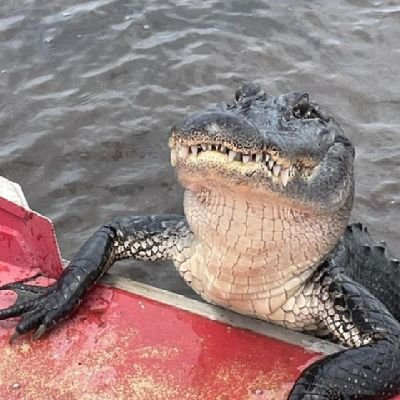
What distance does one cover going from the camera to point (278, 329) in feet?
11.0

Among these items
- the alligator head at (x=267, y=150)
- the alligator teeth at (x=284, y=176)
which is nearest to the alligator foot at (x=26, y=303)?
the alligator head at (x=267, y=150)

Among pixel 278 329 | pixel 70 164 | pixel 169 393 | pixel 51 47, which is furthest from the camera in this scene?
pixel 51 47

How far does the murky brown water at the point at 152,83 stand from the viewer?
5359 millimetres

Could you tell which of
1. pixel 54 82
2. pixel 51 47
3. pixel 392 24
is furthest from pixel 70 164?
pixel 392 24

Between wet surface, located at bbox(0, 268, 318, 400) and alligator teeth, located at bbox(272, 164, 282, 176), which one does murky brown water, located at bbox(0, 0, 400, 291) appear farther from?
alligator teeth, located at bbox(272, 164, 282, 176)

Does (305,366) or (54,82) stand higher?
(305,366)

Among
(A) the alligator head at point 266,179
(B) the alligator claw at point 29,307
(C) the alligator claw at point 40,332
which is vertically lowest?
(C) the alligator claw at point 40,332

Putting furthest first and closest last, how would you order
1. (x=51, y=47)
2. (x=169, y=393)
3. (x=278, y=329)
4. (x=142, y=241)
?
(x=51, y=47) < (x=142, y=241) < (x=278, y=329) < (x=169, y=393)

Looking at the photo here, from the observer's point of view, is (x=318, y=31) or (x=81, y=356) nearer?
(x=81, y=356)

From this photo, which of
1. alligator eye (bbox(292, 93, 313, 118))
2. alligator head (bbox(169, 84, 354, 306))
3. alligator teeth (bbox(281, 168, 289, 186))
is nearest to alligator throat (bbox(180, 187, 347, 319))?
alligator head (bbox(169, 84, 354, 306))

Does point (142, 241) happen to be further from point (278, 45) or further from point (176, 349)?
point (278, 45)

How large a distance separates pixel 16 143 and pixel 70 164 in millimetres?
441

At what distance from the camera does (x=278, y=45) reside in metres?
6.87

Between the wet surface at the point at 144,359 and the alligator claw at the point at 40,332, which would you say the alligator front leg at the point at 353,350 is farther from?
the alligator claw at the point at 40,332
